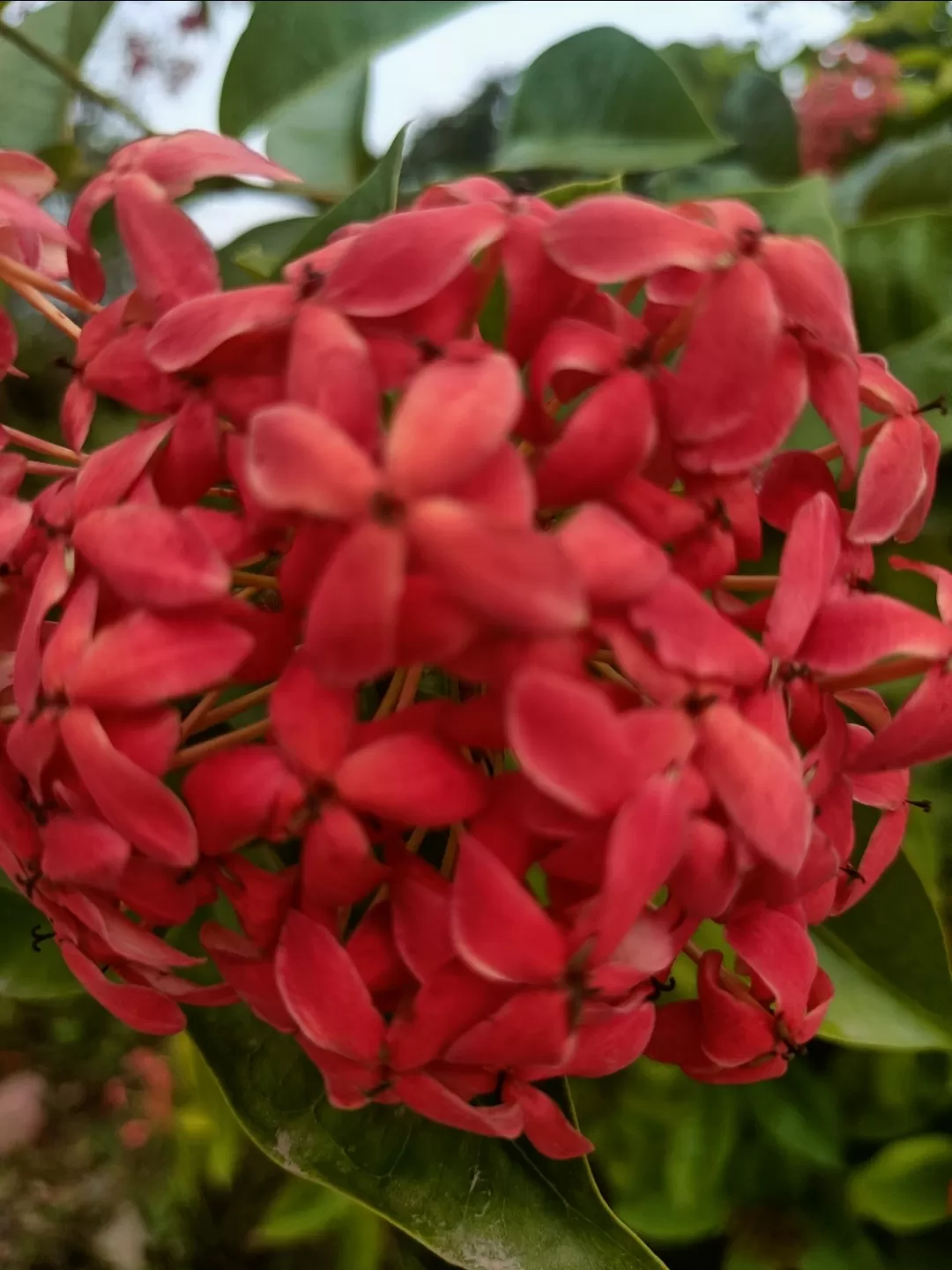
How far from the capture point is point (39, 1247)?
79 cm

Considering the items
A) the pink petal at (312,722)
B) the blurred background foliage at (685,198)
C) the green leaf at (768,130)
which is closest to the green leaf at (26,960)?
the blurred background foliage at (685,198)

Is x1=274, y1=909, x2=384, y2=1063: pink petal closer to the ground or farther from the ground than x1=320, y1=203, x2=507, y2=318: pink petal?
closer to the ground

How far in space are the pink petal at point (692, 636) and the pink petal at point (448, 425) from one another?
0.05 m

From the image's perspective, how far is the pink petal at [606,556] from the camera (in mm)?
194

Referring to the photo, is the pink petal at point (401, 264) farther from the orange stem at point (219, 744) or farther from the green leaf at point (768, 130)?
the green leaf at point (768, 130)

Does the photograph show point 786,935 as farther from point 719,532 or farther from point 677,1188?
point 677,1188

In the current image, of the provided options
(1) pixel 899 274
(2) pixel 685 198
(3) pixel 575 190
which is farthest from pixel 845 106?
(3) pixel 575 190

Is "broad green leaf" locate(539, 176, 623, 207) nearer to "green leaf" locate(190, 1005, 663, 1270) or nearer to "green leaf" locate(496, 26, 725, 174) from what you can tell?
"green leaf" locate(496, 26, 725, 174)

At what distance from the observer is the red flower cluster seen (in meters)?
0.74

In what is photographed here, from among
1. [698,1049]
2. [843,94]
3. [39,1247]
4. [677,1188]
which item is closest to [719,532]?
[698,1049]

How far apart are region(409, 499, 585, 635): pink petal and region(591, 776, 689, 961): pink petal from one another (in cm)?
4

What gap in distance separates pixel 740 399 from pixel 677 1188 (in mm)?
434

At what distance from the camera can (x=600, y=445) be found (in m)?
0.21

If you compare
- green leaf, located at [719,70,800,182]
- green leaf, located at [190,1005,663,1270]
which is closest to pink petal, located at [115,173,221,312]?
green leaf, located at [190,1005,663,1270]
